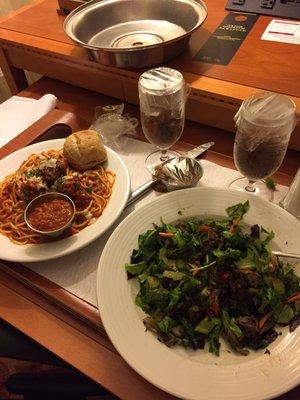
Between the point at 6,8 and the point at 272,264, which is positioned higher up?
the point at 6,8

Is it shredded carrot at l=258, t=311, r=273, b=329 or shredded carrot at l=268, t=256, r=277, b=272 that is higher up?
shredded carrot at l=268, t=256, r=277, b=272

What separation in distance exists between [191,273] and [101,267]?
0.61ft

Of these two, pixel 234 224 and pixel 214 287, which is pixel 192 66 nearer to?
pixel 234 224

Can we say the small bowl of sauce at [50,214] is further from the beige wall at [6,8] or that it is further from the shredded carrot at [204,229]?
the beige wall at [6,8]

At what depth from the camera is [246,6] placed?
4.62 ft

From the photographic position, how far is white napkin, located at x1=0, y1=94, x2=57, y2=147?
4.19 ft

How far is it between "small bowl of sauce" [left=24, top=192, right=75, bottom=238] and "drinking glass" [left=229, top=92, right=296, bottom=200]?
0.43 metres

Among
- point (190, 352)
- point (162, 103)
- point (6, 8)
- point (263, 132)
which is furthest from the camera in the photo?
point (6, 8)

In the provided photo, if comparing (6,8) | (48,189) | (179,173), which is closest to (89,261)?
(48,189)

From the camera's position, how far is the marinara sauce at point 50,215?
0.82 meters

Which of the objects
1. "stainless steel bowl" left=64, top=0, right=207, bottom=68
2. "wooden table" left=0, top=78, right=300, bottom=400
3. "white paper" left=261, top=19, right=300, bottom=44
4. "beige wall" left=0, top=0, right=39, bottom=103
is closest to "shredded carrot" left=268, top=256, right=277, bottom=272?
"wooden table" left=0, top=78, right=300, bottom=400

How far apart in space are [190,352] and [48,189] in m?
0.53

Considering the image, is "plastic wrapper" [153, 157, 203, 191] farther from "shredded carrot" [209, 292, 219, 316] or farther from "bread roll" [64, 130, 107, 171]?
"shredded carrot" [209, 292, 219, 316]

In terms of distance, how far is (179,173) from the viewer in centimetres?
96
